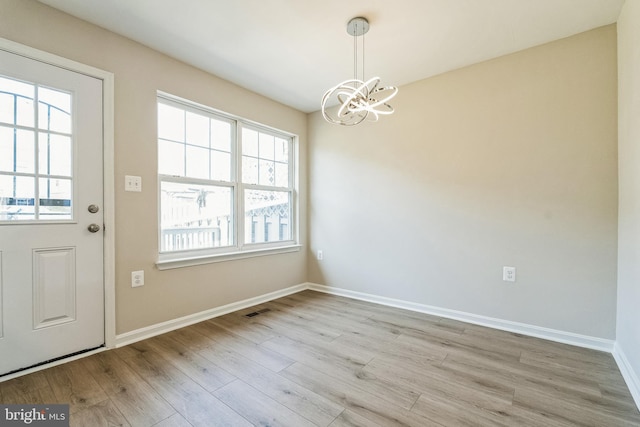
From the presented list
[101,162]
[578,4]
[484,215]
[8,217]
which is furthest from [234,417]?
[578,4]

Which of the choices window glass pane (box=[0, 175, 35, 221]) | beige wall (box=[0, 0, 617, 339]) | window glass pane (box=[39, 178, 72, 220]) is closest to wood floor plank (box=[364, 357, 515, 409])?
beige wall (box=[0, 0, 617, 339])

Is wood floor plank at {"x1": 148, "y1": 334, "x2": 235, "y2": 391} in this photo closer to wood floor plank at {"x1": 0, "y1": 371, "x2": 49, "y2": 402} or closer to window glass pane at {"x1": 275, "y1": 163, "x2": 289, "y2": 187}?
wood floor plank at {"x1": 0, "y1": 371, "x2": 49, "y2": 402}

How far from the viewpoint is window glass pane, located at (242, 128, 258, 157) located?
3301mm

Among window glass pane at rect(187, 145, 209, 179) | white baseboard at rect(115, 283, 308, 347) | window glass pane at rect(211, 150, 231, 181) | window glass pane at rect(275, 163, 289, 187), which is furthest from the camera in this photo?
window glass pane at rect(275, 163, 289, 187)

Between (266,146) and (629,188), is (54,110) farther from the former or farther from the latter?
(629,188)

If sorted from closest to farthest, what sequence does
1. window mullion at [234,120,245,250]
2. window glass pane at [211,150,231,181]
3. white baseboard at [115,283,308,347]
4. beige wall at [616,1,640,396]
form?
beige wall at [616,1,640,396] → white baseboard at [115,283,308,347] → window glass pane at [211,150,231,181] → window mullion at [234,120,245,250]

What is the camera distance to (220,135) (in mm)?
3061

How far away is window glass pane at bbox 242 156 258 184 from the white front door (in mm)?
1382

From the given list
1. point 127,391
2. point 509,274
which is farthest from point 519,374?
point 127,391

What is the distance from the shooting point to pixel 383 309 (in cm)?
309

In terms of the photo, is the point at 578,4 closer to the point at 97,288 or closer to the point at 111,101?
the point at 111,101

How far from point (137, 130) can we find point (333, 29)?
1774 millimetres

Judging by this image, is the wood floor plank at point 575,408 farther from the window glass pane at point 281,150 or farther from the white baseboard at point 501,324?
the window glass pane at point 281,150

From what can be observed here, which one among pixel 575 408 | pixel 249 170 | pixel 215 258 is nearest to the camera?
pixel 575 408
